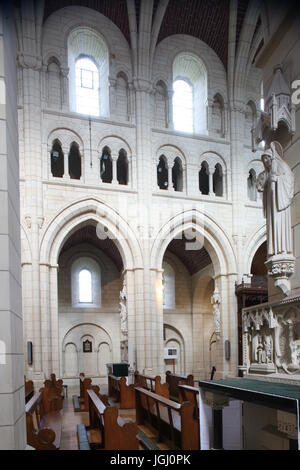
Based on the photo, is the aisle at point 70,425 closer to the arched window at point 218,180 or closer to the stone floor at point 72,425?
the stone floor at point 72,425

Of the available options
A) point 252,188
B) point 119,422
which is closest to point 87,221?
point 252,188

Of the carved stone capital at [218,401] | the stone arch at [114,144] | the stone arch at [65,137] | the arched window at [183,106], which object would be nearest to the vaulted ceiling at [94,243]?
the stone arch at [114,144]

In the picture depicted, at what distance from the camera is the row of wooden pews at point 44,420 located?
4.89 meters

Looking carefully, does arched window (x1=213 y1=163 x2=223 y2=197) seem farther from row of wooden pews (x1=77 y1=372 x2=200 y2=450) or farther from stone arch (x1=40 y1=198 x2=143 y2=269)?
row of wooden pews (x1=77 y1=372 x2=200 y2=450)

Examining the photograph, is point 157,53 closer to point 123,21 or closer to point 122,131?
point 123,21

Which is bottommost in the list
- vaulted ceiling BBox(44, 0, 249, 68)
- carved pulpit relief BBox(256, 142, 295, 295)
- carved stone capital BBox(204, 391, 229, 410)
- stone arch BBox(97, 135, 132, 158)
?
carved stone capital BBox(204, 391, 229, 410)

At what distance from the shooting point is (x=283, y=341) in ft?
15.3

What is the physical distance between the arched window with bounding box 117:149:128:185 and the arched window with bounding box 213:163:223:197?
353 cm

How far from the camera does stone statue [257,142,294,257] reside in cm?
484

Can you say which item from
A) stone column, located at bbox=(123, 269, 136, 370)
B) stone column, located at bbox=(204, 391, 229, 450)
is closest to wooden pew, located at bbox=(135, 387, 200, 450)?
stone column, located at bbox=(204, 391, 229, 450)

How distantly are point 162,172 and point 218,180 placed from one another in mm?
2228

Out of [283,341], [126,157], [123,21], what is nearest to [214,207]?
[126,157]

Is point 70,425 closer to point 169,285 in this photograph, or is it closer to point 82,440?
point 82,440

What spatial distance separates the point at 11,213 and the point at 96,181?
12.7 metres
